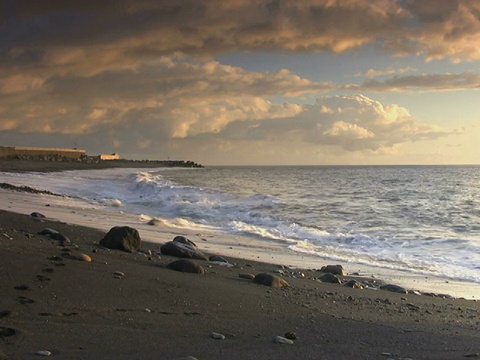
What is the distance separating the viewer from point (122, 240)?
984cm

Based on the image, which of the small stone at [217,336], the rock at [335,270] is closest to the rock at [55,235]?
the rock at [335,270]

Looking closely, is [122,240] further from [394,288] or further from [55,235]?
[394,288]

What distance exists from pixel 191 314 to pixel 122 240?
174 inches

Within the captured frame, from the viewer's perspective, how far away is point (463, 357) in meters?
5.15

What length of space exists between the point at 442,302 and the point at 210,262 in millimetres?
4325

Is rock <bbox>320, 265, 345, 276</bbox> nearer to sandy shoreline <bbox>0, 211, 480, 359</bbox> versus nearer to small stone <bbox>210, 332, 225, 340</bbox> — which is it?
sandy shoreline <bbox>0, 211, 480, 359</bbox>

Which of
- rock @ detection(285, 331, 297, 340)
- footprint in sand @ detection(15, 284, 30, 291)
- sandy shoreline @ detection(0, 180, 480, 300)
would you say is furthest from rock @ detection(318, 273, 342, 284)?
footprint in sand @ detection(15, 284, 30, 291)

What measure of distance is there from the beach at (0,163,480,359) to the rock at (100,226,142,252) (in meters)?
0.28

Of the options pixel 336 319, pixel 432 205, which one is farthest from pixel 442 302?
pixel 432 205

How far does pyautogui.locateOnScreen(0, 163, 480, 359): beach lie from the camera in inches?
185

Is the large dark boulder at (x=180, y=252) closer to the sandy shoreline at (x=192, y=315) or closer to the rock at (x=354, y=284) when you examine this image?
the sandy shoreline at (x=192, y=315)

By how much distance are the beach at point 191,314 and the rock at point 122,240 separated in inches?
11.1

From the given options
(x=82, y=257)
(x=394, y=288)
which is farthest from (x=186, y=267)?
(x=394, y=288)

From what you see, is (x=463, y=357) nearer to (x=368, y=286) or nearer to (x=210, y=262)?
(x=368, y=286)
